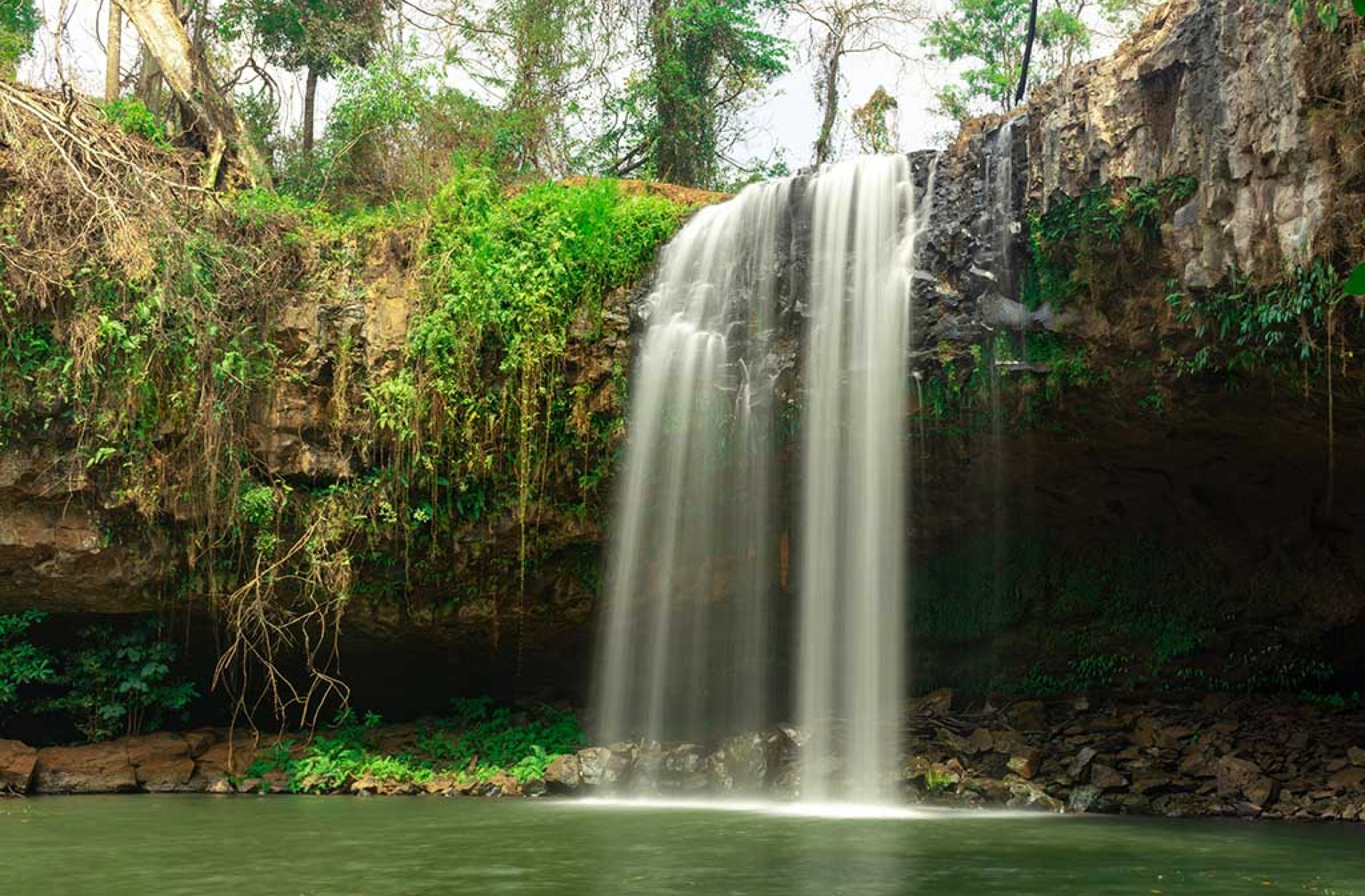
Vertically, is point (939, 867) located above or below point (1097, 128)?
below

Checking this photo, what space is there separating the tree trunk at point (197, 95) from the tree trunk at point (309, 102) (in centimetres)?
421

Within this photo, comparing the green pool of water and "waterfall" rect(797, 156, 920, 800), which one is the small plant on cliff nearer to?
the green pool of water

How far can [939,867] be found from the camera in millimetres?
6395

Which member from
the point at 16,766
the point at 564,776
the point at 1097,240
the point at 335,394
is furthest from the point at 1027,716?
the point at 16,766

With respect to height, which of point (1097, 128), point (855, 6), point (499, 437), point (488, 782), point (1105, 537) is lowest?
point (488, 782)

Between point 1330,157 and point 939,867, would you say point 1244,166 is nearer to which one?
point 1330,157

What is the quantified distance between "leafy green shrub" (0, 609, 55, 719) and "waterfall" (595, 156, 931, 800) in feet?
18.3

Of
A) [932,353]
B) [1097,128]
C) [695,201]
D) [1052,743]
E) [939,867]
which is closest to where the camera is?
[939,867]

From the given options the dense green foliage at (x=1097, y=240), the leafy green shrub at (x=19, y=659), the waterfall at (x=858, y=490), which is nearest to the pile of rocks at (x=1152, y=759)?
the waterfall at (x=858, y=490)

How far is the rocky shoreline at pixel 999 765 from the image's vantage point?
33.4 ft

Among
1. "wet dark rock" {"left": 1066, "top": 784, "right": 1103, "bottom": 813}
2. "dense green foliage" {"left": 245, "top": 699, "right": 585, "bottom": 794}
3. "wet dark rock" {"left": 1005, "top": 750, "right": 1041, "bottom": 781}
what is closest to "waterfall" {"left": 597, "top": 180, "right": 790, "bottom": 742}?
"dense green foliage" {"left": 245, "top": 699, "right": 585, "bottom": 794}

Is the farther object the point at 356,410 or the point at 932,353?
the point at 356,410

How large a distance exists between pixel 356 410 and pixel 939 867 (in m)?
7.41

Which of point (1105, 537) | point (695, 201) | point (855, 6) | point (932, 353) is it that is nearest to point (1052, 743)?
point (1105, 537)
